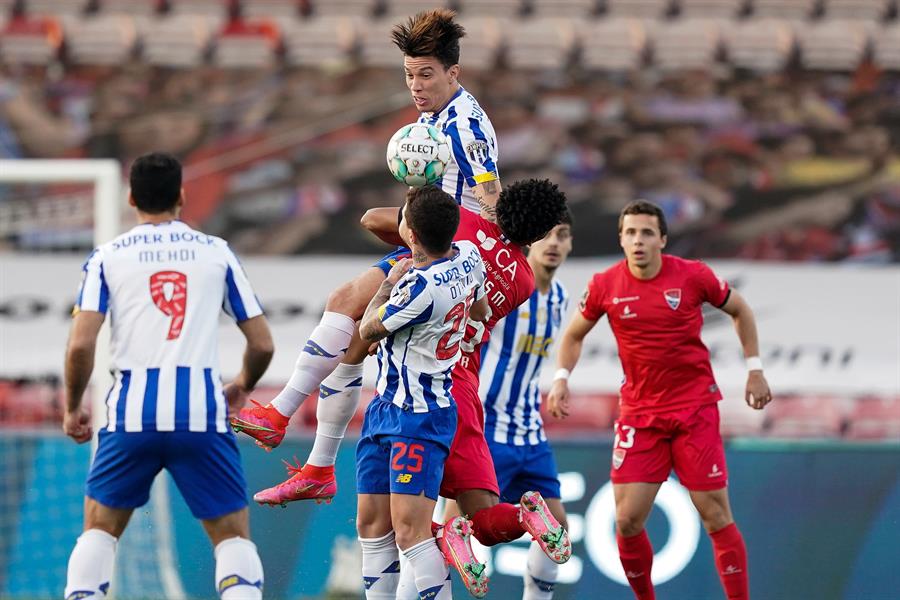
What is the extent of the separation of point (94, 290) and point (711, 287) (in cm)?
366

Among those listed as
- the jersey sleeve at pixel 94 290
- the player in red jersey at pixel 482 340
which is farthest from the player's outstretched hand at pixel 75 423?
the player in red jersey at pixel 482 340

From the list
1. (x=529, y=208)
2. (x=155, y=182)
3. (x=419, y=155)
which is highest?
(x=419, y=155)

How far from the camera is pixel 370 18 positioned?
16.2 meters

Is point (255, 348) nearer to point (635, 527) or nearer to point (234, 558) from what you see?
point (234, 558)

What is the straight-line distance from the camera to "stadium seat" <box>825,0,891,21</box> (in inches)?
639

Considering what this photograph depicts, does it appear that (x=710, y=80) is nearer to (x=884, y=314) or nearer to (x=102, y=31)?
(x=884, y=314)

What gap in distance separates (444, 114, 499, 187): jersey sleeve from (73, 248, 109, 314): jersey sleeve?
1.71 m

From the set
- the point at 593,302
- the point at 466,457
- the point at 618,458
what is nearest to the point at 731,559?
the point at 618,458

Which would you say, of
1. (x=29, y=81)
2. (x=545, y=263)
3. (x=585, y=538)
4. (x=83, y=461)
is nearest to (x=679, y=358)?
(x=545, y=263)

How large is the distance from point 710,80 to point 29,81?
26.2 feet

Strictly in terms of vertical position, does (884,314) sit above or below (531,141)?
below

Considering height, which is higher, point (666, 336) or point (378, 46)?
point (378, 46)

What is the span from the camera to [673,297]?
781 centimetres

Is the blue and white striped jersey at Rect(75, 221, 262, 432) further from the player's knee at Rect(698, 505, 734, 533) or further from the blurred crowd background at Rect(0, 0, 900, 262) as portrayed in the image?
the blurred crowd background at Rect(0, 0, 900, 262)
